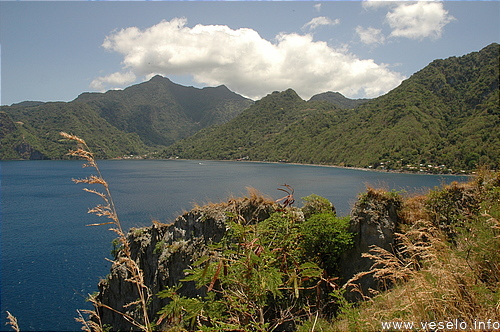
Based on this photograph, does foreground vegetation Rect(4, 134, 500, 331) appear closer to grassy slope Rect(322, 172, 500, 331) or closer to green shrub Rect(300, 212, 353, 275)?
grassy slope Rect(322, 172, 500, 331)

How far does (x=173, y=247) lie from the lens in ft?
39.0

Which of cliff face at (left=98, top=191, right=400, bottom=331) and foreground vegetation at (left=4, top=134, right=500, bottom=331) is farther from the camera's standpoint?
cliff face at (left=98, top=191, right=400, bottom=331)

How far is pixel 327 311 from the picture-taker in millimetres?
8484

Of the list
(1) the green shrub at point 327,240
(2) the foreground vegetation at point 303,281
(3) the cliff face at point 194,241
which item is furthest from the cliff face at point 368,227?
(2) the foreground vegetation at point 303,281

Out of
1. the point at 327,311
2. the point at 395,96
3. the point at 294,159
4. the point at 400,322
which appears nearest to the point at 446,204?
the point at 327,311

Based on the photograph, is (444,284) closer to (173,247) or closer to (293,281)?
(293,281)

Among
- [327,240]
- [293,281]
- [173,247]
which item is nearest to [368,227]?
[327,240]

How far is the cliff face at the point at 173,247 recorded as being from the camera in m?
10.4

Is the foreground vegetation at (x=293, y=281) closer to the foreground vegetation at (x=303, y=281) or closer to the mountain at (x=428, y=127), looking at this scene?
the foreground vegetation at (x=303, y=281)

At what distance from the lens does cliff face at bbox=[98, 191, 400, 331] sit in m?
8.85

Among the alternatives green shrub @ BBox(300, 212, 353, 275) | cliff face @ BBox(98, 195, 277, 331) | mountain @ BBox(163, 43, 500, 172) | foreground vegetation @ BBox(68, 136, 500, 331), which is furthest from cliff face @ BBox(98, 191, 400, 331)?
mountain @ BBox(163, 43, 500, 172)

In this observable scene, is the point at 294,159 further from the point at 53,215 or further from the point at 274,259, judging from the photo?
the point at 274,259

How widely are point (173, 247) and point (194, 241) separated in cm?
112

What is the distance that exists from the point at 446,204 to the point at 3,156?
257856 mm
